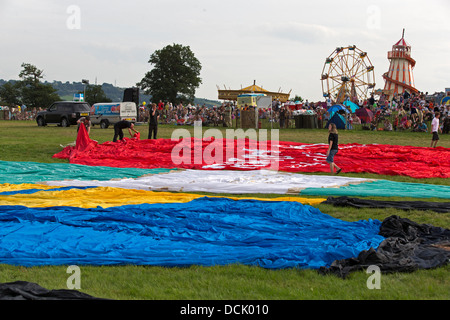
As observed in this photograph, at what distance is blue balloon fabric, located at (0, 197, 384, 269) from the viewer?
→ 566 centimetres

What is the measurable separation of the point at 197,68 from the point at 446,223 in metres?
70.7

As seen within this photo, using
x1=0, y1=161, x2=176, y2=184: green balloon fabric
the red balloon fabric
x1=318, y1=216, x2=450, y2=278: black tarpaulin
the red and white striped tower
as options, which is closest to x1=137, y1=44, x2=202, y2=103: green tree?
the red and white striped tower

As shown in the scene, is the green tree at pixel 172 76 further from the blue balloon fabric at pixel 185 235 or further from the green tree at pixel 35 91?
the blue balloon fabric at pixel 185 235

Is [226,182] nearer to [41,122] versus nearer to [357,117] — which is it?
[357,117]

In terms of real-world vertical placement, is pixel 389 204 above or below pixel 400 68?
below

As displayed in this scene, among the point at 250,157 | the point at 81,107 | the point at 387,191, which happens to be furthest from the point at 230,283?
the point at 81,107

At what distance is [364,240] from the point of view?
246 inches

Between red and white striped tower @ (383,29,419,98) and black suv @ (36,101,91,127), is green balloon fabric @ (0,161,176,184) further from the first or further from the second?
red and white striped tower @ (383,29,419,98)

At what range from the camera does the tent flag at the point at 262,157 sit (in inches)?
538

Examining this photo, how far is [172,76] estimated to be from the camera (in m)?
74.0

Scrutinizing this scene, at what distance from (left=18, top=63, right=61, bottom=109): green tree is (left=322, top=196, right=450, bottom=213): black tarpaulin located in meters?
69.1

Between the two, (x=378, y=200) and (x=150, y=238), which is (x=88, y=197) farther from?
(x=378, y=200)

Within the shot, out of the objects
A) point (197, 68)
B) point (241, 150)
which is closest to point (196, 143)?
point (241, 150)

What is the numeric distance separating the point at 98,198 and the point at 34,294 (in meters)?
5.15
